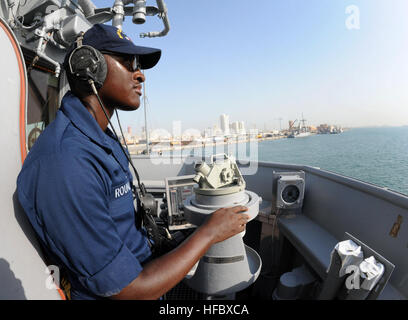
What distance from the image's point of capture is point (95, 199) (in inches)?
26.5

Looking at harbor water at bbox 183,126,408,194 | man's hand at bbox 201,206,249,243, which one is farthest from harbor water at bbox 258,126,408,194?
man's hand at bbox 201,206,249,243

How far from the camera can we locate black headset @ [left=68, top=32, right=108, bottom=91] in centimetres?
88

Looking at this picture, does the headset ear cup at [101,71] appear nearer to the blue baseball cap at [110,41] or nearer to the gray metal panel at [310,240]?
the blue baseball cap at [110,41]

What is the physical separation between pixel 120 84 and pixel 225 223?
0.80 metres

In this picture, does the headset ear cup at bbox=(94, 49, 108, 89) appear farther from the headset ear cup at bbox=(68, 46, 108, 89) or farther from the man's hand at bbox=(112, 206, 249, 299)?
the man's hand at bbox=(112, 206, 249, 299)

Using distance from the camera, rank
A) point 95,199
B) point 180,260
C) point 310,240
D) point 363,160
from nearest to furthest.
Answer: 1. point 95,199
2. point 180,260
3. point 310,240
4. point 363,160

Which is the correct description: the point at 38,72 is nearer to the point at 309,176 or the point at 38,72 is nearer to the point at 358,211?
the point at 309,176

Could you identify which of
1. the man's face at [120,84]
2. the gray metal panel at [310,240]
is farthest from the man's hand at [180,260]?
the gray metal panel at [310,240]

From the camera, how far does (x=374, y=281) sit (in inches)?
42.8

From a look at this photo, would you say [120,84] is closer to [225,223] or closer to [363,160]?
[225,223]

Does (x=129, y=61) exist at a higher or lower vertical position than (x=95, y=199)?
higher

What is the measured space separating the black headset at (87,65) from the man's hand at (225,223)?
79 centimetres

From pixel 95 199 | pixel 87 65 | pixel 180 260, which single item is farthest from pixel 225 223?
pixel 87 65
